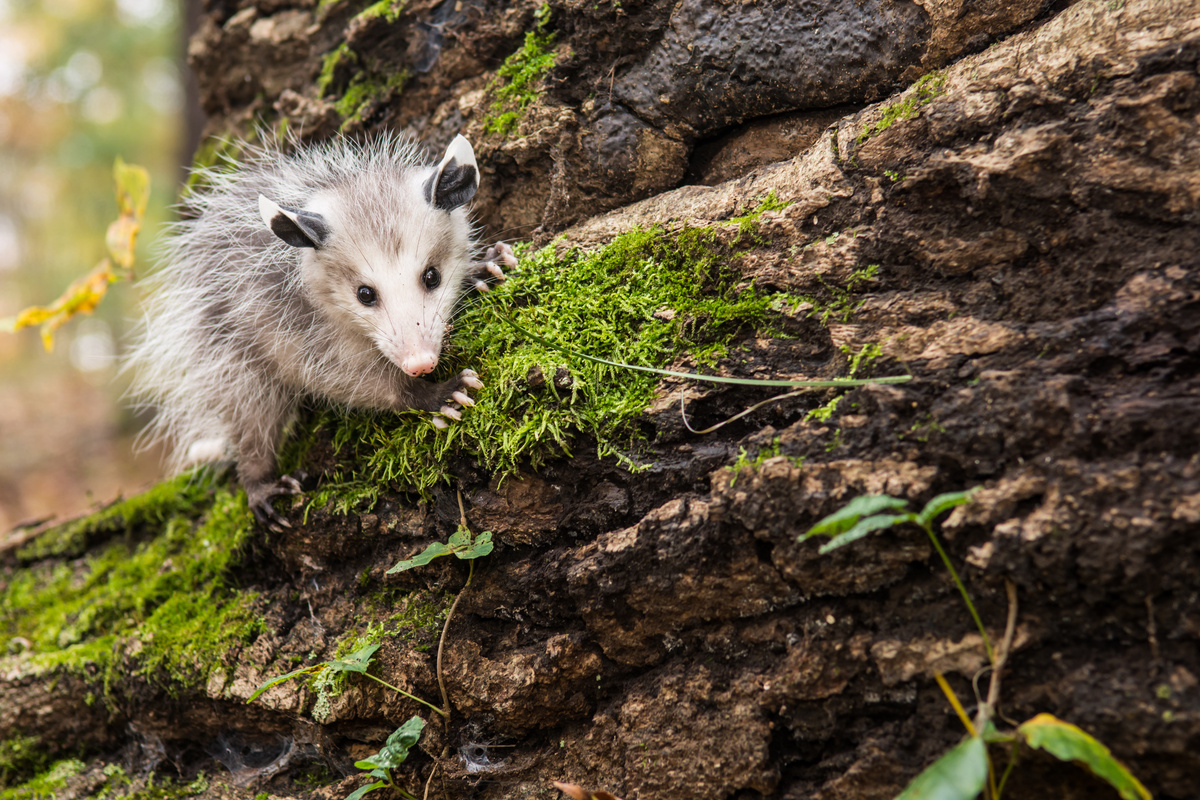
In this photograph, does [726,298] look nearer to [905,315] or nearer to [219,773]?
[905,315]

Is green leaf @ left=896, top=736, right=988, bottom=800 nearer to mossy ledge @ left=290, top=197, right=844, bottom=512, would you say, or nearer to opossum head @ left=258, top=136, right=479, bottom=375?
mossy ledge @ left=290, top=197, right=844, bottom=512

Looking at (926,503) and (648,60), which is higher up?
(648,60)

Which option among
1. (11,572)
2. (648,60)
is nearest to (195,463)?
(11,572)

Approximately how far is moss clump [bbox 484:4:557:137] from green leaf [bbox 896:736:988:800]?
99.5 inches

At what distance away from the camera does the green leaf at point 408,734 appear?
2.10 metres

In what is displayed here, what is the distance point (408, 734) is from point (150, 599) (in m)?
1.75

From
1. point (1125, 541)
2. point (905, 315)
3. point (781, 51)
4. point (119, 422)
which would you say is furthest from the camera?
point (119, 422)

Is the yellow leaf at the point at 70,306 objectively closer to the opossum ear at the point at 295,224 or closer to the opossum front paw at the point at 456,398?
the opossum ear at the point at 295,224

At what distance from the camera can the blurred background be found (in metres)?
9.84

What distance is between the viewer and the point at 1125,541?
1.46 m

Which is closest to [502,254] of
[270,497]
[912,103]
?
[270,497]

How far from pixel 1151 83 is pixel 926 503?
1.13 meters

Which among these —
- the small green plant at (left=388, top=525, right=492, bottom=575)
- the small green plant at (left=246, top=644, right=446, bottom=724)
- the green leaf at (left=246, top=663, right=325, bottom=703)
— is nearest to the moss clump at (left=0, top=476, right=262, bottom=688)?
the green leaf at (left=246, top=663, right=325, bottom=703)

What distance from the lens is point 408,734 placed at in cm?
211
